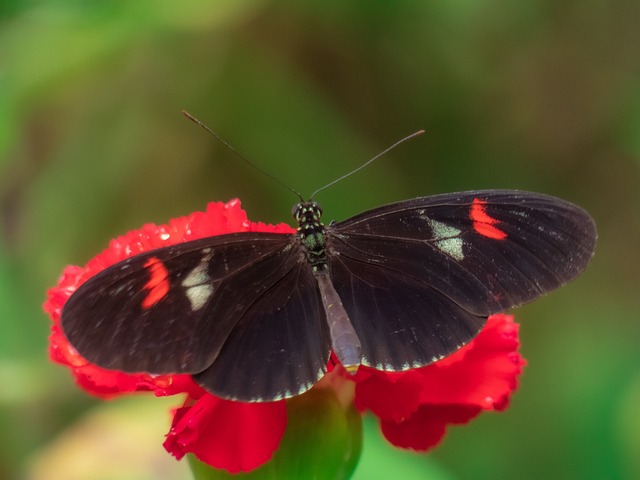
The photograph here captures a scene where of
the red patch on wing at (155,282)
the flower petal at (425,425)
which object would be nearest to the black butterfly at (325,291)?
the red patch on wing at (155,282)

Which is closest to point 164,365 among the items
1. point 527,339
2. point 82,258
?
point 82,258

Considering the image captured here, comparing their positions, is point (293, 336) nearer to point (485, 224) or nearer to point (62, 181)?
point (485, 224)

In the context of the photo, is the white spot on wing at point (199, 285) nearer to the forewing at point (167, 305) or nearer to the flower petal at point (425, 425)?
the forewing at point (167, 305)

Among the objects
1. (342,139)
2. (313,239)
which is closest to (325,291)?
(313,239)

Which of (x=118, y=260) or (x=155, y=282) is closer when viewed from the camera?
(x=155, y=282)

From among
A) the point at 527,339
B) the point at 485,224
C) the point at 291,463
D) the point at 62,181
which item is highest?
the point at 62,181

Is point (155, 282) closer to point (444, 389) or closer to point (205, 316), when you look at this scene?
point (205, 316)
